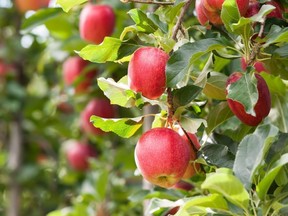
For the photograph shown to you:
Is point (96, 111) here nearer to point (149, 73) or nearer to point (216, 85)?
point (216, 85)

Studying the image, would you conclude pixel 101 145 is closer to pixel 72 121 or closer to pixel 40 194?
pixel 72 121

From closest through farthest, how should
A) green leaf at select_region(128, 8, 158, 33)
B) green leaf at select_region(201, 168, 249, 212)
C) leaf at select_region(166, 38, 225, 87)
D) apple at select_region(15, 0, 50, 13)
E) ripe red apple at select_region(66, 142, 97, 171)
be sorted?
green leaf at select_region(201, 168, 249, 212) < leaf at select_region(166, 38, 225, 87) < green leaf at select_region(128, 8, 158, 33) < ripe red apple at select_region(66, 142, 97, 171) < apple at select_region(15, 0, 50, 13)

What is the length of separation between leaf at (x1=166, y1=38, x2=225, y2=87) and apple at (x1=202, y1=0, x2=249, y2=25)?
52mm

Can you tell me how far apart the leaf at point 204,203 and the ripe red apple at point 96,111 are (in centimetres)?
144

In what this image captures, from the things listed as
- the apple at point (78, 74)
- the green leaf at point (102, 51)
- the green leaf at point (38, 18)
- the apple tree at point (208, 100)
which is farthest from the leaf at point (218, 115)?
the apple at point (78, 74)

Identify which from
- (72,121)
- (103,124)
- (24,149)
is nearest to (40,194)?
(24,149)

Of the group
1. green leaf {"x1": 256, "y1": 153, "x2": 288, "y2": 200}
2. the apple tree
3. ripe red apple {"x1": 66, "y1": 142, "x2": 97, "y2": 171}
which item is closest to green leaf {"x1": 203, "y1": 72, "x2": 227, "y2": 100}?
the apple tree

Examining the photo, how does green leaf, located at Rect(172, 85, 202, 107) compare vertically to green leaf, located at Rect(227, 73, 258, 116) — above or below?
below

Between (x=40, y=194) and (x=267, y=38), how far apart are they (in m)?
2.33

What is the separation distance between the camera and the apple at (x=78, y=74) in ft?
7.79

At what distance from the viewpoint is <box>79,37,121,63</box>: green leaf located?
1.11 m

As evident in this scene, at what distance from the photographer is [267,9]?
3.23 ft

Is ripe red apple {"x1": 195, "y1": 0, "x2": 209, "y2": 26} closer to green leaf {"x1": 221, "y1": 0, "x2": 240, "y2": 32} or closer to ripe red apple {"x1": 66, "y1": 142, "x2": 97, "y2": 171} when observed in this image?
green leaf {"x1": 221, "y1": 0, "x2": 240, "y2": 32}

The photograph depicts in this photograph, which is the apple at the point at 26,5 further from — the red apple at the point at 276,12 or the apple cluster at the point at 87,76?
the red apple at the point at 276,12
